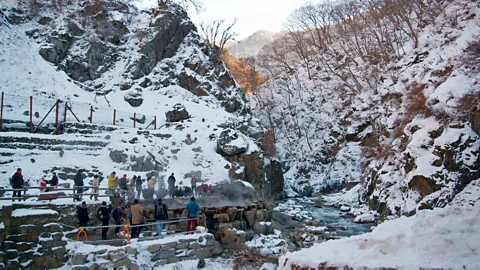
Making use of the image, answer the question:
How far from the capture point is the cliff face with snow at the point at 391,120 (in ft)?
47.1

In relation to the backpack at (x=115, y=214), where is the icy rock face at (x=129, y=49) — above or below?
above

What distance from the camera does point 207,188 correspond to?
20812 mm

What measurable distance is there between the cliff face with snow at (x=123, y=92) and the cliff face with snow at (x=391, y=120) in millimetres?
8639

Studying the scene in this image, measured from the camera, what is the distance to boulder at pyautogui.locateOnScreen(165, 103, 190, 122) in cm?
2902

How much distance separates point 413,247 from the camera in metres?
4.27

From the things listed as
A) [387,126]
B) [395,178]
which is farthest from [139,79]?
[395,178]

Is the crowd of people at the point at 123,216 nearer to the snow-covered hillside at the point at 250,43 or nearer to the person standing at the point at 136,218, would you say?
the person standing at the point at 136,218

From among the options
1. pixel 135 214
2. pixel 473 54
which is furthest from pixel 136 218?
pixel 473 54

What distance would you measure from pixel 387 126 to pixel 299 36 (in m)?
30.7

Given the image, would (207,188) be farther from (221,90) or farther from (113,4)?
(113,4)

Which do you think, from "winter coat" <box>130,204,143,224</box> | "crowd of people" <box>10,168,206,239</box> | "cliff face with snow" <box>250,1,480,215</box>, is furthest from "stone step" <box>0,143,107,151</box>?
"cliff face with snow" <box>250,1,480,215</box>

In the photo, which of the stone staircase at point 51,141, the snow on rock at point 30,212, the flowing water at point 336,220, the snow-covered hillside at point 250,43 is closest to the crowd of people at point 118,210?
the snow on rock at point 30,212

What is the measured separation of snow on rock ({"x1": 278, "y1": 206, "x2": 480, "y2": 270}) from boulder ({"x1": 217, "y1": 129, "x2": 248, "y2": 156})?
65.1 feet

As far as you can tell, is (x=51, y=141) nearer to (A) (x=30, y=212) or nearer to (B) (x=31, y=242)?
(A) (x=30, y=212)
